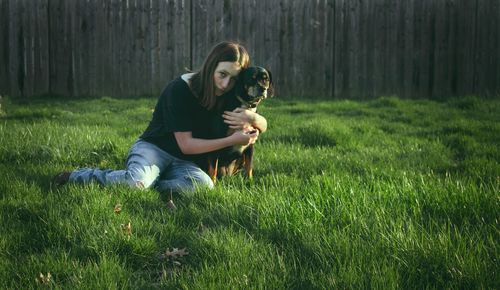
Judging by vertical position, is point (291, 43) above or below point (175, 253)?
above

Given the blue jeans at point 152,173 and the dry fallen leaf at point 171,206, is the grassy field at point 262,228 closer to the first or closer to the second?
the dry fallen leaf at point 171,206

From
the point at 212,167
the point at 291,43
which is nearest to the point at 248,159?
the point at 212,167

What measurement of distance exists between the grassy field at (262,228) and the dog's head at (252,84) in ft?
2.06

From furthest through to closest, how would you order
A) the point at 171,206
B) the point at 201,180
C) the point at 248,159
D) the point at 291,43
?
the point at 291,43, the point at 248,159, the point at 201,180, the point at 171,206

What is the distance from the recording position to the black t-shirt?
3973 mm

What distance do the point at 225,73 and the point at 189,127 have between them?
477 millimetres

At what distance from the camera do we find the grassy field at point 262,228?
2.20 meters

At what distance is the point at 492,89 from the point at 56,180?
9.10 m

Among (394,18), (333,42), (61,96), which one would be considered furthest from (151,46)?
(394,18)

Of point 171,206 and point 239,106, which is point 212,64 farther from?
point 171,206

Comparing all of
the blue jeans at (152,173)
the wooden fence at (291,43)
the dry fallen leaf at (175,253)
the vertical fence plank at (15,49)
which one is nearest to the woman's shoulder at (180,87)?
the blue jeans at (152,173)

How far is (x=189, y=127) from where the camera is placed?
13.0ft

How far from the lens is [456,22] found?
1042cm

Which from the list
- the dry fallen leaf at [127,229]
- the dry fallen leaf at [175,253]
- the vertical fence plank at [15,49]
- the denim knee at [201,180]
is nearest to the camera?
the dry fallen leaf at [175,253]
